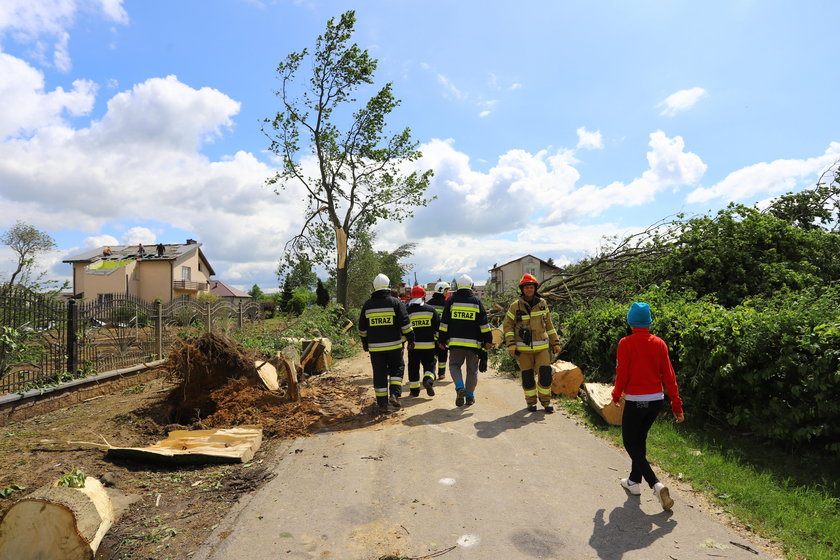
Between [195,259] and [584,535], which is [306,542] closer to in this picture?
[584,535]

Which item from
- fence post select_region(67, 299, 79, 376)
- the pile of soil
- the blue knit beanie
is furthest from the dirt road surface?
fence post select_region(67, 299, 79, 376)

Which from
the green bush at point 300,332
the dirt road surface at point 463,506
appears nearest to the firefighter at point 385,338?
the dirt road surface at point 463,506

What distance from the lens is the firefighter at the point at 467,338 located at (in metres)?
7.54

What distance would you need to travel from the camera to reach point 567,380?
311 inches

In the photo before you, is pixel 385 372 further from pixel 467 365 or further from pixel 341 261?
pixel 341 261

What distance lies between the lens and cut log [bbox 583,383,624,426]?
636cm

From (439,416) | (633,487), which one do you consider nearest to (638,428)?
(633,487)

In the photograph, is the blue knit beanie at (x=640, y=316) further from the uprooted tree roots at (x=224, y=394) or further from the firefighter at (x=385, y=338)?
the uprooted tree roots at (x=224, y=394)

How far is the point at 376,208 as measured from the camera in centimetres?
2405

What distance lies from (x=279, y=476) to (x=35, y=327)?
545cm

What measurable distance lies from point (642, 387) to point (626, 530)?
1.14 metres

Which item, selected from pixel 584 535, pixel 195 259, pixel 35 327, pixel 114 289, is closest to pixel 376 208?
pixel 35 327

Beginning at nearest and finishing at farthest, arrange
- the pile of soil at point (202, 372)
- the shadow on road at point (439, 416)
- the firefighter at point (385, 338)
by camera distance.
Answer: the shadow on road at point (439, 416), the pile of soil at point (202, 372), the firefighter at point (385, 338)

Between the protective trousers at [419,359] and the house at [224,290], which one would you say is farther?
the house at [224,290]
